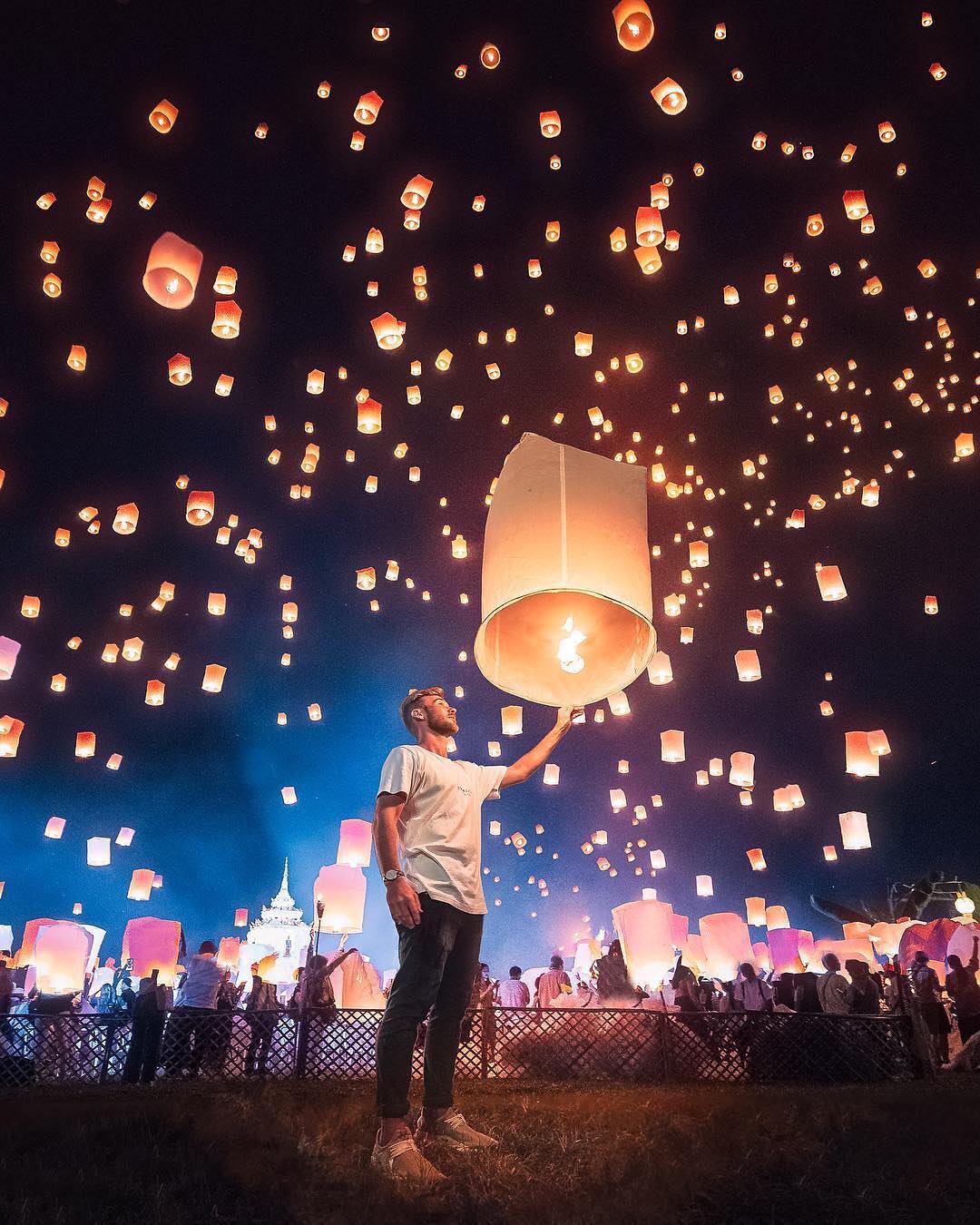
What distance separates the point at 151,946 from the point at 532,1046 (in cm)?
851

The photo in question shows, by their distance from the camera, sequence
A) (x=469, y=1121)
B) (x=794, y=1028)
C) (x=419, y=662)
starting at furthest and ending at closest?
1. (x=419, y=662)
2. (x=794, y=1028)
3. (x=469, y=1121)

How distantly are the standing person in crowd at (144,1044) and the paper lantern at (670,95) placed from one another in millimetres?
9174

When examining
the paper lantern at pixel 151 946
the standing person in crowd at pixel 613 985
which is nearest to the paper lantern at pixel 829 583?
the standing person in crowd at pixel 613 985

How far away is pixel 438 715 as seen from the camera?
10.9ft

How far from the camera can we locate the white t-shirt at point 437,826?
2.88 meters

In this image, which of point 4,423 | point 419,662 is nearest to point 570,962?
point 419,662

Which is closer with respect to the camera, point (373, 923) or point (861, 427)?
point (861, 427)

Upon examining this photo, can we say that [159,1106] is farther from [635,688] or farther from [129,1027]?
[635,688]

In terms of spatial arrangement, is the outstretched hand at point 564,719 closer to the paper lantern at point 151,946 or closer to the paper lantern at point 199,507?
the paper lantern at point 199,507

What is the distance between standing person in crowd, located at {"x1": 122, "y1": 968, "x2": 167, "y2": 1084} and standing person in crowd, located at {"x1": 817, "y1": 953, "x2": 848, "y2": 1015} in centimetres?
572

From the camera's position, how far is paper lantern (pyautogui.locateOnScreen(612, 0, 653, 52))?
616 cm

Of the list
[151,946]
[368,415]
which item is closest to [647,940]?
[151,946]

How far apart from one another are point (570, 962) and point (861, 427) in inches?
1113

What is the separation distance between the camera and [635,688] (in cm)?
2028
